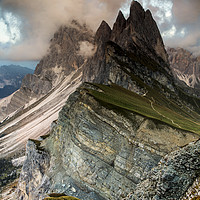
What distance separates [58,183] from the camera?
36438 millimetres

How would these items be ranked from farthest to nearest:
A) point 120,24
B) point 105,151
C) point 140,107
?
1. point 120,24
2. point 140,107
3. point 105,151

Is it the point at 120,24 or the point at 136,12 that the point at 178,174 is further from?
the point at 120,24

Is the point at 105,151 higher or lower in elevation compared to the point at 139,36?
lower

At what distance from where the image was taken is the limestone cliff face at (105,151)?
3025cm

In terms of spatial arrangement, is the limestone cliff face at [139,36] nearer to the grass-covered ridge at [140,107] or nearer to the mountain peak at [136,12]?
the mountain peak at [136,12]

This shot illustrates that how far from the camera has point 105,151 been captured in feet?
111

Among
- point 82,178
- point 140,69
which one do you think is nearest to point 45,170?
point 82,178

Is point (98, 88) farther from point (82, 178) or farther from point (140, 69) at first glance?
point (140, 69)

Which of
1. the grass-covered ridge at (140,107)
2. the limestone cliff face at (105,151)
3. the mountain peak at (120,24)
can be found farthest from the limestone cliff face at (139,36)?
the limestone cliff face at (105,151)

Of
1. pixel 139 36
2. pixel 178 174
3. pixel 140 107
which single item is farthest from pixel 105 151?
pixel 139 36

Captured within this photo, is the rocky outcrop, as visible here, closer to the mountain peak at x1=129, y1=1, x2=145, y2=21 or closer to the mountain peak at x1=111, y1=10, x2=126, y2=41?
the mountain peak at x1=129, y1=1, x2=145, y2=21

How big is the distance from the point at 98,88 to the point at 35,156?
27.0 meters

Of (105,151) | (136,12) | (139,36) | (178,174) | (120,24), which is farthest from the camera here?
(120,24)

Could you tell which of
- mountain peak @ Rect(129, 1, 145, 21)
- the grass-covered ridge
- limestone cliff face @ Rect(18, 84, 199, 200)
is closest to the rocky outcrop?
limestone cliff face @ Rect(18, 84, 199, 200)
